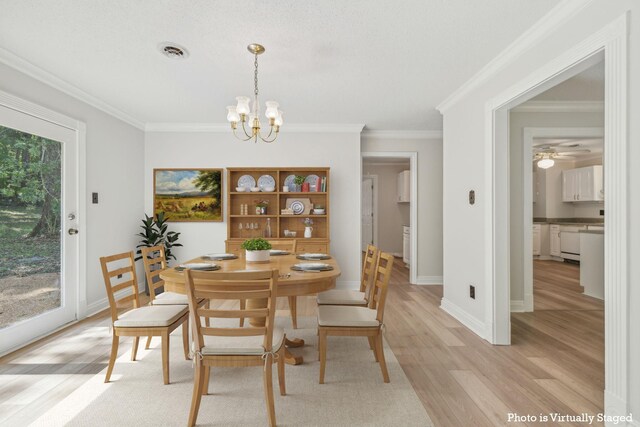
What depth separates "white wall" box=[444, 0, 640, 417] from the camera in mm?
1668

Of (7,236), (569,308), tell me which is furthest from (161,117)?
(569,308)

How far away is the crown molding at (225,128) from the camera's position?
4.98 metres

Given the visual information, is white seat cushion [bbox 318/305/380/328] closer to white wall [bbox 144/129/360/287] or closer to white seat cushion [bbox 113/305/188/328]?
white seat cushion [bbox 113/305/188/328]

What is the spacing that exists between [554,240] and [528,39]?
710 cm

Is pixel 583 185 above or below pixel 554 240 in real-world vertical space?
above

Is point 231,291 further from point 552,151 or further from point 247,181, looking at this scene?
point 552,151

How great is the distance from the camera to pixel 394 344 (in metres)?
2.96

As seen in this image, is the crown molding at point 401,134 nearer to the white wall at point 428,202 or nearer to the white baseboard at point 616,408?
the white wall at point 428,202

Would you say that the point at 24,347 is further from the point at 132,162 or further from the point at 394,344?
the point at 394,344

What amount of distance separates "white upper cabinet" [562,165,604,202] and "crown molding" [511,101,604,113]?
4.46 metres

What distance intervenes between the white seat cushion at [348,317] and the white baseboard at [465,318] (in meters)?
1.46

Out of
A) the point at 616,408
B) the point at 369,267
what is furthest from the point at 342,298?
the point at 616,408

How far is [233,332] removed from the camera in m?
1.78

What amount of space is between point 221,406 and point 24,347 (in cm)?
221
